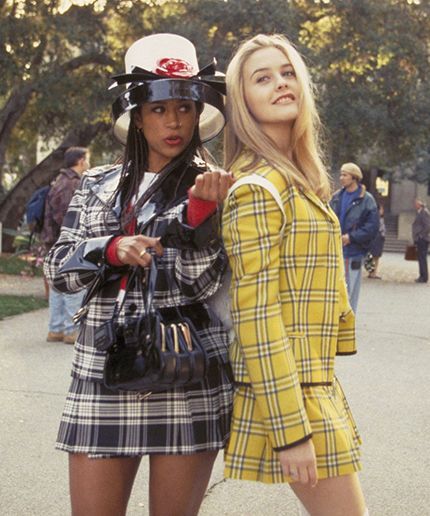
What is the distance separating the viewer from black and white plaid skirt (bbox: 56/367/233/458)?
98.6 inches

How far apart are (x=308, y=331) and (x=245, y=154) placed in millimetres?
537

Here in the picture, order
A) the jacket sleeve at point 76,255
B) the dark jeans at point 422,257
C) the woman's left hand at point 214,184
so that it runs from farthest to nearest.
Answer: the dark jeans at point 422,257 → the jacket sleeve at point 76,255 → the woman's left hand at point 214,184

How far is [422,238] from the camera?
2064 centimetres

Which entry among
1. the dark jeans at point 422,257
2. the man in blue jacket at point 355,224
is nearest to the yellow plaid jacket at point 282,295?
the man in blue jacket at point 355,224

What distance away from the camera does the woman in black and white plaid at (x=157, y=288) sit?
98.0 inches

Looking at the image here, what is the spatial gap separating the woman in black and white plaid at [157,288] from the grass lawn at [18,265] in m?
14.4

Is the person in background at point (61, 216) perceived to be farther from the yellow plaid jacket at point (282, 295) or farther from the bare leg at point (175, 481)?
the yellow plaid jacket at point (282, 295)

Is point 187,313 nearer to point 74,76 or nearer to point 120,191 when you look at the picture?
point 120,191

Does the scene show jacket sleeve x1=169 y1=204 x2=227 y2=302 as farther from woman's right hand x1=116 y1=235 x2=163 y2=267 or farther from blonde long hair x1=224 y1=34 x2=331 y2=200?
blonde long hair x1=224 y1=34 x2=331 y2=200

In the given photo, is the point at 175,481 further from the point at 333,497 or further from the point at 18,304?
the point at 18,304

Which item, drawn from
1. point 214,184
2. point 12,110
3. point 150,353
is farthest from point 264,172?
point 12,110

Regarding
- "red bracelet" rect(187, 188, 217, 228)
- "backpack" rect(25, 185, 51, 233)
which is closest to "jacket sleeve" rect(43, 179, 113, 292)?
"red bracelet" rect(187, 188, 217, 228)

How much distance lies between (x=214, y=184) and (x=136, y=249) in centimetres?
29

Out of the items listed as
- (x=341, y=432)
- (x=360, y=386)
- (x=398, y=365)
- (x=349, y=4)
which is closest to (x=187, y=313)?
(x=341, y=432)
